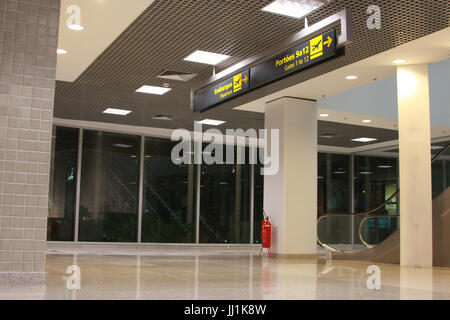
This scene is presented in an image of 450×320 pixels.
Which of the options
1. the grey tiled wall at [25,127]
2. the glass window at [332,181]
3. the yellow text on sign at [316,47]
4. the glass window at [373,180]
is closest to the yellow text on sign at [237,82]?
the yellow text on sign at [316,47]

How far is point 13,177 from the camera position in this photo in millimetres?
5730

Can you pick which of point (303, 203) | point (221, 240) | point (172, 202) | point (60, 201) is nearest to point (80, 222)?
point (60, 201)

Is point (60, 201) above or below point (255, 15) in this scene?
below

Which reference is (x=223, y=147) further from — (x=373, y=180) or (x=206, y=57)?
(x=206, y=57)

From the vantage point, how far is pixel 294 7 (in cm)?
757

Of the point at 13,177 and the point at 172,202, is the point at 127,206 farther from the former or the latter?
the point at 13,177

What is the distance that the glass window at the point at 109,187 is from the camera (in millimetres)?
16953

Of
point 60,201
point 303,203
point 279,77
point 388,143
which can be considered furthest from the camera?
point 388,143

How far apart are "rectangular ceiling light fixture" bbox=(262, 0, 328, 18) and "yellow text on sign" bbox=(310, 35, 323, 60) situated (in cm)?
79

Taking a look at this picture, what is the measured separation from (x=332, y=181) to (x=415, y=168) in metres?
11.4

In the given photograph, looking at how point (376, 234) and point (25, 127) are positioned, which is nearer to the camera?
point (25, 127)

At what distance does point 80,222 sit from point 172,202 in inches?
124

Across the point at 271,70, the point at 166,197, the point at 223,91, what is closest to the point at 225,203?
the point at 166,197
